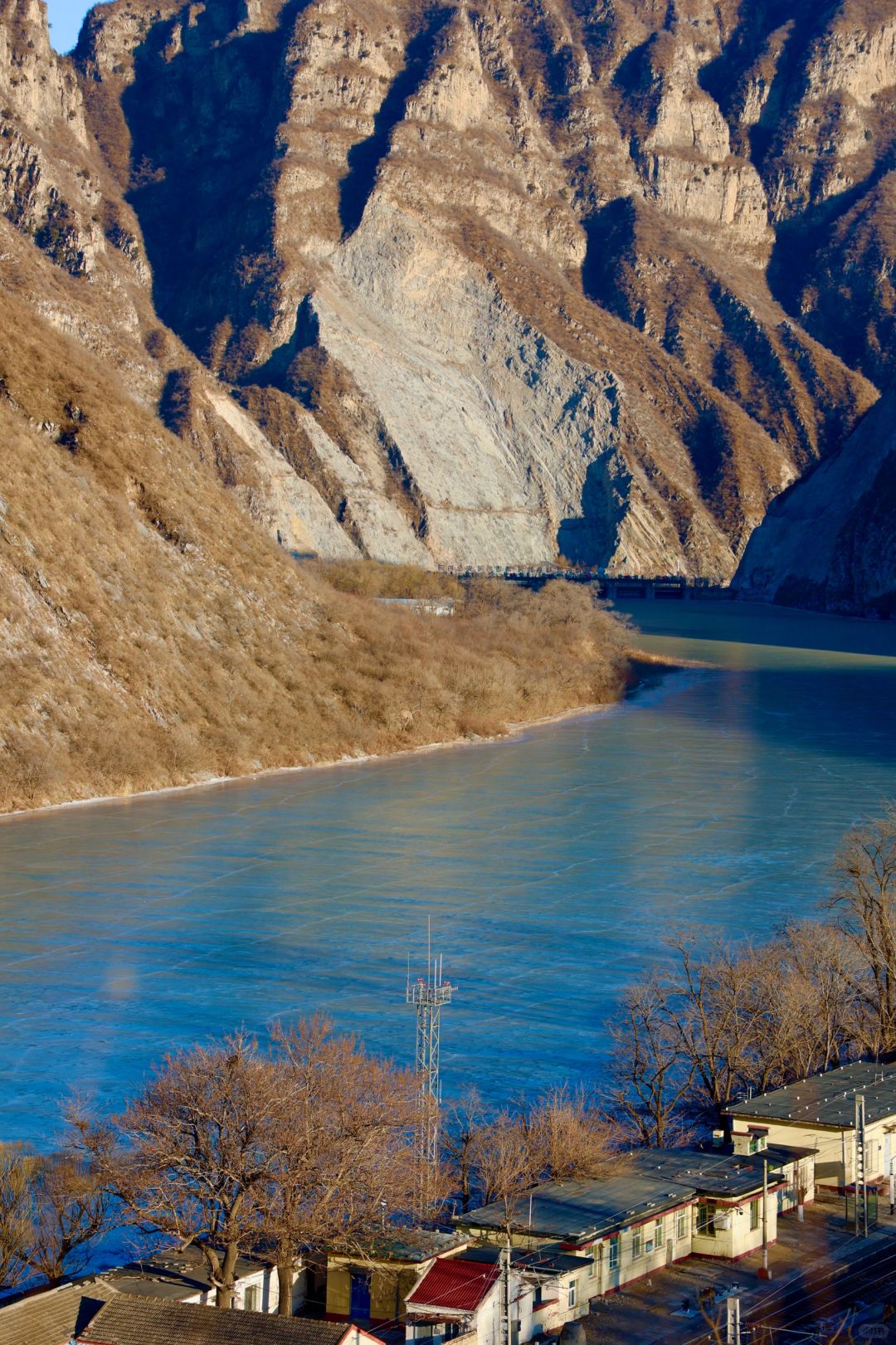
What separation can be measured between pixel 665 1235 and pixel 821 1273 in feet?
6.19

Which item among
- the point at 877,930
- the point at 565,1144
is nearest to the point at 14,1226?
the point at 565,1144

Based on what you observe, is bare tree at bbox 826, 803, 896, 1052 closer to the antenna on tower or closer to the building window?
the antenna on tower

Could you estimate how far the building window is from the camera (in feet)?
78.7

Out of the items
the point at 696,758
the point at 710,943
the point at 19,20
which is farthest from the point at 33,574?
the point at 19,20

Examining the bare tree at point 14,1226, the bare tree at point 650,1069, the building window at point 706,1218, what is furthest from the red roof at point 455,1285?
the bare tree at point 650,1069

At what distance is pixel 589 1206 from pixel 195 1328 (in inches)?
236

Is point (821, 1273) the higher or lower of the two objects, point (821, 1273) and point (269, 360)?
the lower

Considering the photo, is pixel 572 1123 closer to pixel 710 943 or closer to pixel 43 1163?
pixel 43 1163

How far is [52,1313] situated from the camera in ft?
Answer: 66.9

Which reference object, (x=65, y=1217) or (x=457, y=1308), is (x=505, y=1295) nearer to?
(x=457, y=1308)

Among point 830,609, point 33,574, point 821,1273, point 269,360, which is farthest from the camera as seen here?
point 269,360

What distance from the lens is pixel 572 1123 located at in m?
25.5

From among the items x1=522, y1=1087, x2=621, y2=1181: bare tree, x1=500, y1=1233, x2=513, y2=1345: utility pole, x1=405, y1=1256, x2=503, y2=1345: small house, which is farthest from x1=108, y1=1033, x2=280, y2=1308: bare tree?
x1=522, y1=1087, x2=621, y2=1181: bare tree

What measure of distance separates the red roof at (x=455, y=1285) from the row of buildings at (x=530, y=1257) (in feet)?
0.06
